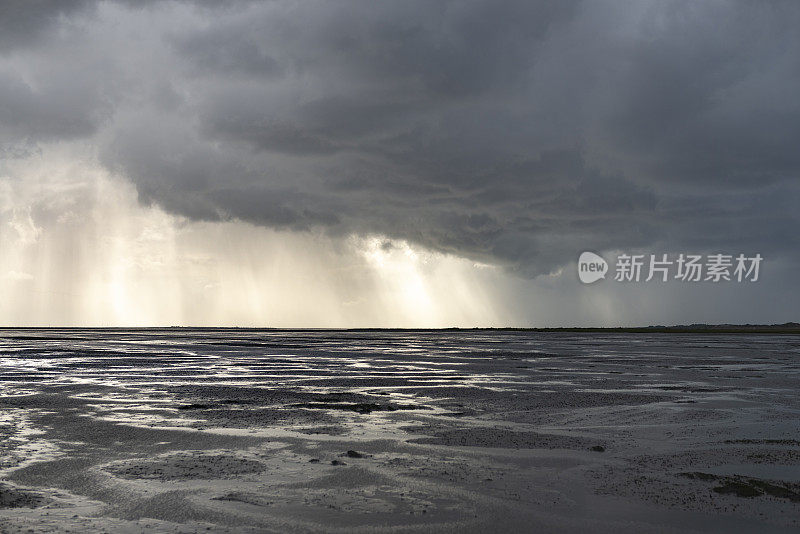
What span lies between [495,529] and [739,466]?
5018 millimetres

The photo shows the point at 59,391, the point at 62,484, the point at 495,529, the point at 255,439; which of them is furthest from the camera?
the point at 59,391

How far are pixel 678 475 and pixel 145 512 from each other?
6.89 m

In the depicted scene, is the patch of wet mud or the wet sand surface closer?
the wet sand surface

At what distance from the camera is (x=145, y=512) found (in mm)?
7109

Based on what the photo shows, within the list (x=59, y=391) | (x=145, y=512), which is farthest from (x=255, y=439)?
(x=59, y=391)

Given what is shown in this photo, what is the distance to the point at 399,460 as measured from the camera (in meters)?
9.91

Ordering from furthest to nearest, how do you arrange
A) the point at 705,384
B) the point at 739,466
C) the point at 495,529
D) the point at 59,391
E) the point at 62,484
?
the point at 705,384
the point at 59,391
the point at 739,466
the point at 62,484
the point at 495,529

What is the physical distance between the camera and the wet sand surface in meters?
7.02

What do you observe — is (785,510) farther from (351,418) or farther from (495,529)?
(351,418)

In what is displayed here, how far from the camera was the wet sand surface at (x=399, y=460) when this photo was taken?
7023 millimetres

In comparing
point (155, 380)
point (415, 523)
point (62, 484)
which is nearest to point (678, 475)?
point (415, 523)

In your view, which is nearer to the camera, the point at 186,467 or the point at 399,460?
the point at 186,467

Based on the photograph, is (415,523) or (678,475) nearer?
(415,523)

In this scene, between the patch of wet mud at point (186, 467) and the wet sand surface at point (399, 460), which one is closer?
the wet sand surface at point (399, 460)
